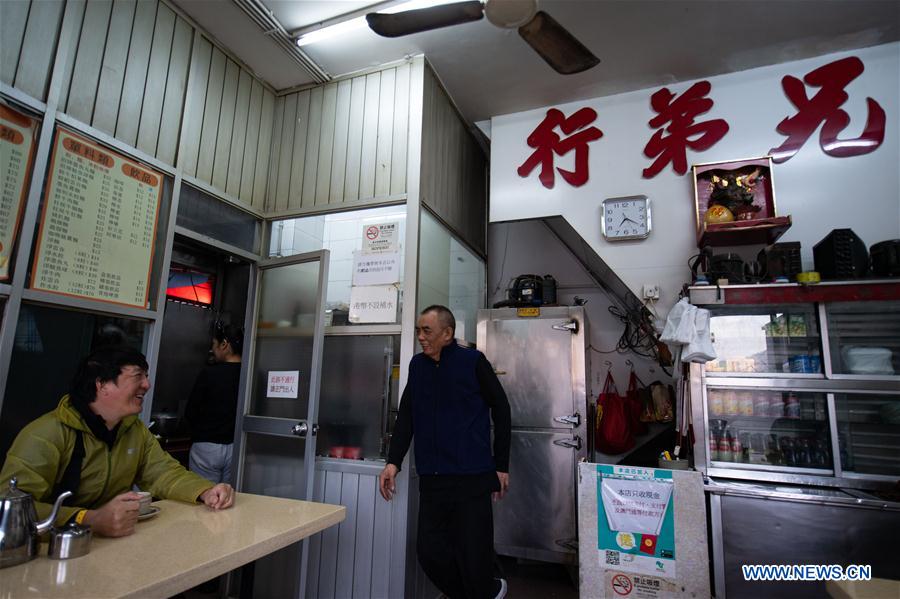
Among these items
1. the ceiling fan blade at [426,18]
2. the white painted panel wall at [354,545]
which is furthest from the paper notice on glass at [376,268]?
the ceiling fan blade at [426,18]

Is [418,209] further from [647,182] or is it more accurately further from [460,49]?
[647,182]

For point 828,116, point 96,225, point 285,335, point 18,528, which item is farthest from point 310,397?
point 828,116

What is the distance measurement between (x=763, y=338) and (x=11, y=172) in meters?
4.21

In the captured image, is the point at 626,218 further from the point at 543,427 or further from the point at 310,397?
the point at 310,397

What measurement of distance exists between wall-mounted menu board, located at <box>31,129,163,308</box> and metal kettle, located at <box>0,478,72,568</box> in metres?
1.32

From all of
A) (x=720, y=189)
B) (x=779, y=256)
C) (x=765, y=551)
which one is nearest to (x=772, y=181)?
(x=720, y=189)

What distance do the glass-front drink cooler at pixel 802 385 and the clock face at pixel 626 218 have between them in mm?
685

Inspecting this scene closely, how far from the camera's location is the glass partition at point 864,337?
9.40ft

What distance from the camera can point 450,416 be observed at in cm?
254

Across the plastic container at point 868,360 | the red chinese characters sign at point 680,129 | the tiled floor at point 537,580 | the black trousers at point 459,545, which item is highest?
the red chinese characters sign at point 680,129

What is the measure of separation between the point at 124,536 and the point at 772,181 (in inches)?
153

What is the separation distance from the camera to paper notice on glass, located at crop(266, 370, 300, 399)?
3.16 metres

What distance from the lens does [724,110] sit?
3449 millimetres

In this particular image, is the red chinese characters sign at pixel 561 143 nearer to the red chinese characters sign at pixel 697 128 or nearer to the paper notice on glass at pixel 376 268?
the red chinese characters sign at pixel 697 128
